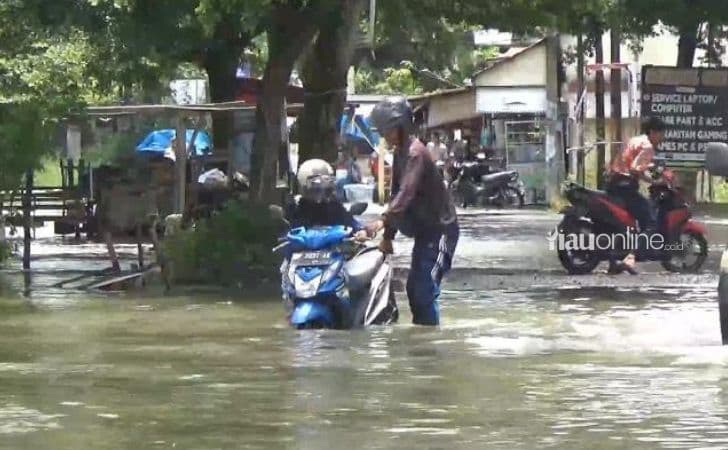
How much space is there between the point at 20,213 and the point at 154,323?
22.3 feet

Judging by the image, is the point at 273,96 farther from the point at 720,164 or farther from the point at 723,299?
the point at 720,164

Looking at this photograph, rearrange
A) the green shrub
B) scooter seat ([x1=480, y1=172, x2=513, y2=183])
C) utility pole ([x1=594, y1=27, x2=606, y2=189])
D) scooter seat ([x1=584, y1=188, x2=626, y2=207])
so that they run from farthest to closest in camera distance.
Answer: scooter seat ([x1=480, y1=172, x2=513, y2=183]), utility pole ([x1=594, y1=27, x2=606, y2=189]), scooter seat ([x1=584, y1=188, x2=626, y2=207]), the green shrub

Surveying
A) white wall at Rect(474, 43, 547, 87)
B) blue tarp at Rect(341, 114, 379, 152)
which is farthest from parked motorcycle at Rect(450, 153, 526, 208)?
blue tarp at Rect(341, 114, 379, 152)

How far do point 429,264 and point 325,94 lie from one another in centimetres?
720

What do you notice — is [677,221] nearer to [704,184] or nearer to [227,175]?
[227,175]

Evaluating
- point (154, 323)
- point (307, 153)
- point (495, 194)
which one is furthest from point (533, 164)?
point (154, 323)

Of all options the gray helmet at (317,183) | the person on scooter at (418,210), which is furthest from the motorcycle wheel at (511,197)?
the person on scooter at (418,210)

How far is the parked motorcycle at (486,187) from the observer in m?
38.6

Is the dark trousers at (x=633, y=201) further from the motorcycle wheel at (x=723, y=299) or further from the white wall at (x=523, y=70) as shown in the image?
the white wall at (x=523, y=70)

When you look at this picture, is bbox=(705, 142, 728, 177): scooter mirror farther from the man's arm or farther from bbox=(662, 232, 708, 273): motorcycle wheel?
bbox=(662, 232, 708, 273): motorcycle wheel

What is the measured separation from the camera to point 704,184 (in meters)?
39.1

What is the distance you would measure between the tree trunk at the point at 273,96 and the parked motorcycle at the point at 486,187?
2034cm

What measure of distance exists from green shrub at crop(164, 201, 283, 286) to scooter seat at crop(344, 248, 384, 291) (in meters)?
4.30

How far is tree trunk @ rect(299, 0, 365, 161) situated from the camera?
1880cm
